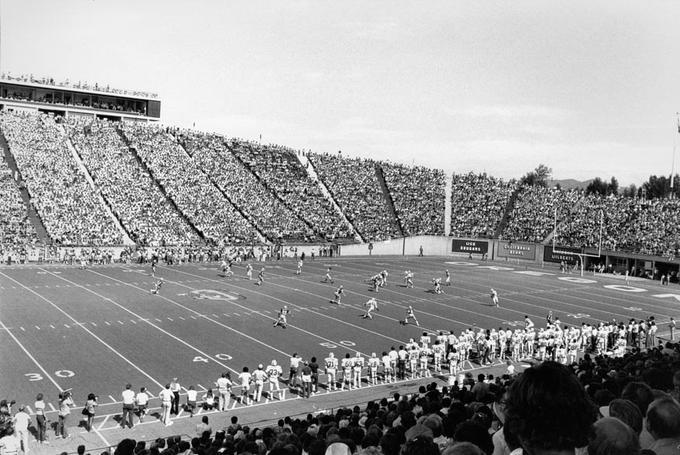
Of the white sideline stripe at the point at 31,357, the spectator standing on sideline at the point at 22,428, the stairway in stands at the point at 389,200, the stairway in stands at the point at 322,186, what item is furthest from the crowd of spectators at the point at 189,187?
the spectator standing on sideline at the point at 22,428

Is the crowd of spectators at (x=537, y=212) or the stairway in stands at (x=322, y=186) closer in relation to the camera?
the stairway in stands at (x=322, y=186)

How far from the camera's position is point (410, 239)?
208ft

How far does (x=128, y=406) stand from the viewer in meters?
14.8

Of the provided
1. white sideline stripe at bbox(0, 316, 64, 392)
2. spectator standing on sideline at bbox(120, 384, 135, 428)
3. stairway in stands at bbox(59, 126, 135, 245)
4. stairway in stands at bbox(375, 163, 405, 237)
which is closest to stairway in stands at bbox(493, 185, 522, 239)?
stairway in stands at bbox(375, 163, 405, 237)

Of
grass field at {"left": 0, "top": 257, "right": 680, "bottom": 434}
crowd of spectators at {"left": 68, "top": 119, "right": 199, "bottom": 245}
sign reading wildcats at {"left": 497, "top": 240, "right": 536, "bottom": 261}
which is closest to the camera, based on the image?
grass field at {"left": 0, "top": 257, "right": 680, "bottom": 434}

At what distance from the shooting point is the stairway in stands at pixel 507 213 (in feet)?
213

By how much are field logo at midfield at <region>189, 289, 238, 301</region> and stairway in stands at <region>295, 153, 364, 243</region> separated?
2841cm

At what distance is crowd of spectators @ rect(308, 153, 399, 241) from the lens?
6323 centimetres

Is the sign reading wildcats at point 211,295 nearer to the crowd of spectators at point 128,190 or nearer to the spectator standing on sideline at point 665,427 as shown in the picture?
the crowd of spectators at point 128,190

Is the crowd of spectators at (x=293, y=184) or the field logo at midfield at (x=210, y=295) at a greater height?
the crowd of spectators at (x=293, y=184)

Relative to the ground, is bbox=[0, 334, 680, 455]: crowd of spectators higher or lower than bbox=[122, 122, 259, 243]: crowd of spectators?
lower

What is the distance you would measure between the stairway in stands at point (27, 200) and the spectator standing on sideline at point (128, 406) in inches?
1313

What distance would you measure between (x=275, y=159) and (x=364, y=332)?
46325 mm

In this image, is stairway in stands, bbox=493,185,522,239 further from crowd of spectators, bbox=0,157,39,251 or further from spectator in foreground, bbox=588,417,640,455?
spectator in foreground, bbox=588,417,640,455
